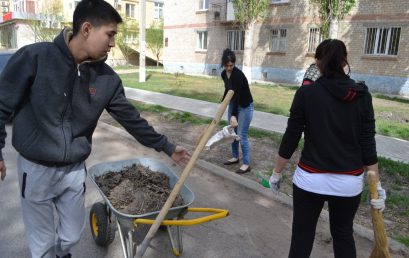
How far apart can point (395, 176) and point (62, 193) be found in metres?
4.92

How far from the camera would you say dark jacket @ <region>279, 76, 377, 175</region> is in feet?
7.95

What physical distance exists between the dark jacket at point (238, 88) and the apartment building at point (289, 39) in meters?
12.8

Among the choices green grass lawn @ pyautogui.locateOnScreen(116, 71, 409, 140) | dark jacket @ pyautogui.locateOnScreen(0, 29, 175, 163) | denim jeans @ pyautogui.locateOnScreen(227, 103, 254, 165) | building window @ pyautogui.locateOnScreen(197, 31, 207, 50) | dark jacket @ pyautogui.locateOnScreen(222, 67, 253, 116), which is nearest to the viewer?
dark jacket @ pyautogui.locateOnScreen(0, 29, 175, 163)

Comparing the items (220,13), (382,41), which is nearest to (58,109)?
(382,41)

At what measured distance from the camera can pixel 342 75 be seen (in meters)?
2.47

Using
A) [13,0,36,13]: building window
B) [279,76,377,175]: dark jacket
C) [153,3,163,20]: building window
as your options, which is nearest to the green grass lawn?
[279,76,377,175]: dark jacket

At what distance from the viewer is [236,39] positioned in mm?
23062

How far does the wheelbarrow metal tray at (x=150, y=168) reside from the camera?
267 cm

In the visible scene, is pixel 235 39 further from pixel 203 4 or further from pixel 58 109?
pixel 58 109

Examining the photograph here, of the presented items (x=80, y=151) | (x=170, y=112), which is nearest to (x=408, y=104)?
(x=170, y=112)

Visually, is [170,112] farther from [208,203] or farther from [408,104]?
[408,104]

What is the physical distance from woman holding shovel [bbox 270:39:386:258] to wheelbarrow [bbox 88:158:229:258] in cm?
64

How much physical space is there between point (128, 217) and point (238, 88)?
10.1 ft

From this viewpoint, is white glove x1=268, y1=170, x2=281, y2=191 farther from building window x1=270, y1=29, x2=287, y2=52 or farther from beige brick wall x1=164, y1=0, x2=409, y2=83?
building window x1=270, y1=29, x2=287, y2=52
